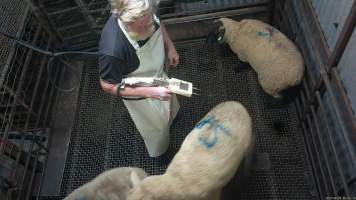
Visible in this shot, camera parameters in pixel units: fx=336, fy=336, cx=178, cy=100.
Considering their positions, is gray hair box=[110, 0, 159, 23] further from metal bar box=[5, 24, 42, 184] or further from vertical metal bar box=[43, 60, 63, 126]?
vertical metal bar box=[43, 60, 63, 126]

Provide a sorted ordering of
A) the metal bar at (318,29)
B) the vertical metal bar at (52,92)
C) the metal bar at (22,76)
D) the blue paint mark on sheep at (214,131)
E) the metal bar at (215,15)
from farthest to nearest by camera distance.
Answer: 1. the metal bar at (215,15)
2. the vertical metal bar at (52,92)
3. the metal bar at (22,76)
4. the metal bar at (318,29)
5. the blue paint mark on sheep at (214,131)

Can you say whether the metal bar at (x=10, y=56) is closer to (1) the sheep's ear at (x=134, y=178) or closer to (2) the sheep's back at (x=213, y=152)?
(1) the sheep's ear at (x=134, y=178)

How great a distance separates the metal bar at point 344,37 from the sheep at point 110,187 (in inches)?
76.1

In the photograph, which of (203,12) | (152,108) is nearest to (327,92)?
(152,108)

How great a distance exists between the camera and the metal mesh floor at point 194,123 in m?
3.68

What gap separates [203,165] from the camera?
2.38 m

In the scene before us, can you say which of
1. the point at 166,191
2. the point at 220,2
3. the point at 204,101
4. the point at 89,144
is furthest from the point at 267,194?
the point at 220,2

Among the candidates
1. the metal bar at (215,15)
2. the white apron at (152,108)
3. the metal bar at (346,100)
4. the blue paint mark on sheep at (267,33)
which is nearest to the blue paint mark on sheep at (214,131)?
the white apron at (152,108)

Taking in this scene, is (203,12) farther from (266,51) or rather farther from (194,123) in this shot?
(194,123)

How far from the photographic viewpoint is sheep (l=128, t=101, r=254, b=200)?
7.75 feet

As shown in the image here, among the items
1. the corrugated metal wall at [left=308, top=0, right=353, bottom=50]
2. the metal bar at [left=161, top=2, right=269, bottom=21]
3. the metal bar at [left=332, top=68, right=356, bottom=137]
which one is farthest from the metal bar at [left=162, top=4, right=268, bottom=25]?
the metal bar at [left=332, top=68, right=356, bottom=137]

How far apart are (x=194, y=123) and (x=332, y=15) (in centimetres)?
191

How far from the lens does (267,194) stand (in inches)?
140

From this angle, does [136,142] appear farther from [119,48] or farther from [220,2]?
[220,2]
